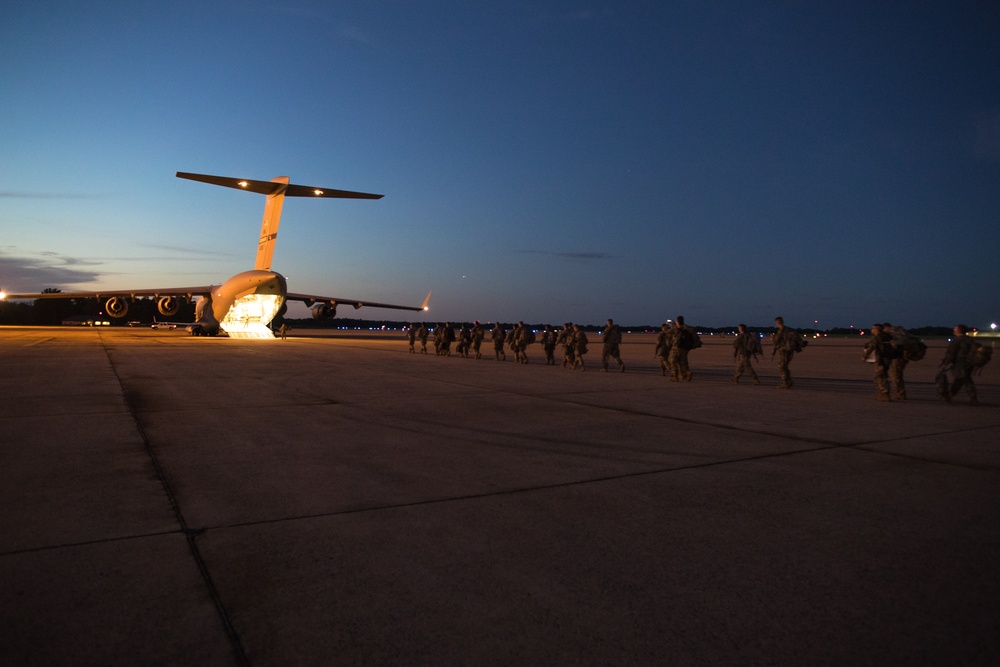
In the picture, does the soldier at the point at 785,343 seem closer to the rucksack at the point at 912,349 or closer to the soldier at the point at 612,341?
the rucksack at the point at 912,349

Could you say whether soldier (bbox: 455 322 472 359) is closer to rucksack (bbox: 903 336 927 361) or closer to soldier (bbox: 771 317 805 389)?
soldier (bbox: 771 317 805 389)

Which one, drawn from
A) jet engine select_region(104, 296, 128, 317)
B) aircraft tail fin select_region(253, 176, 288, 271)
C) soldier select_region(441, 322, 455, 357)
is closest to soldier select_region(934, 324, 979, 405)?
soldier select_region(441, 322, 455, 357)

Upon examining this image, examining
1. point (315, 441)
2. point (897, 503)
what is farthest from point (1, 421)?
point (897, 503)

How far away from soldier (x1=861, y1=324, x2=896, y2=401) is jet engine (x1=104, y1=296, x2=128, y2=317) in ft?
123

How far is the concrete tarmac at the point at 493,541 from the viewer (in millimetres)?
2680

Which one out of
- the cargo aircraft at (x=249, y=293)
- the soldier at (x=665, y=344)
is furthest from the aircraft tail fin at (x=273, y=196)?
the soldier at (x=665, y=344)

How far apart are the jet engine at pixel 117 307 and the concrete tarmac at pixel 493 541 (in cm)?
3198

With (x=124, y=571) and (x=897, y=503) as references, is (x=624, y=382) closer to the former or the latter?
(x=897, y=503)

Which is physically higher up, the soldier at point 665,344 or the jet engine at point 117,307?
the soldier at point 665,344

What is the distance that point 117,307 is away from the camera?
36.5 meters

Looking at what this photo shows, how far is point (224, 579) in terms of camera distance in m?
3.22

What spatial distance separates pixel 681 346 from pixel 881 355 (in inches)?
164

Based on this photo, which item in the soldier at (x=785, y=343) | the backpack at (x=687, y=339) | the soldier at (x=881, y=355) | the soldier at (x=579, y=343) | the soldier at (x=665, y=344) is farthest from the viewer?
the soldier at (x=579, y=343)

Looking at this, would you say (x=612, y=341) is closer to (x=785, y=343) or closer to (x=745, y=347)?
(x=745, y=347)
